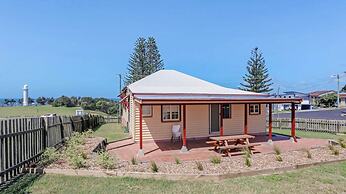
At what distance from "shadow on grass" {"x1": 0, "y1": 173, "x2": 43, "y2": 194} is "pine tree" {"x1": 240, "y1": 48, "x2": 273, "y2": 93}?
46.7m

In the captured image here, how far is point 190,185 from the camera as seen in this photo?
6785mm

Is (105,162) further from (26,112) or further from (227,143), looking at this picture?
(26,112)

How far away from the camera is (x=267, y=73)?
50.4m

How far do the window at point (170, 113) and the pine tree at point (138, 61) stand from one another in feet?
115

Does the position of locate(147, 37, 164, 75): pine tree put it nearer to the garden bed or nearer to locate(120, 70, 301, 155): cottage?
locate(120, 70, 301, 155): cottage

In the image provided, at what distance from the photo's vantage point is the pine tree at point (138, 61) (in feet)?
163

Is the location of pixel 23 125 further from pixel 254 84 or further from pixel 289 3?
pixel 254 84

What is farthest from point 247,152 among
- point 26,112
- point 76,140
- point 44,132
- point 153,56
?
point 153,56

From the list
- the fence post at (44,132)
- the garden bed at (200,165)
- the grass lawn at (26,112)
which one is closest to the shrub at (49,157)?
the garden bed at (200,165)

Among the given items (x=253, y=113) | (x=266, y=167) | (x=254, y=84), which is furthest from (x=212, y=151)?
(x=254, y=84)

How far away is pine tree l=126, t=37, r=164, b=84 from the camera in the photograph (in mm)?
49844

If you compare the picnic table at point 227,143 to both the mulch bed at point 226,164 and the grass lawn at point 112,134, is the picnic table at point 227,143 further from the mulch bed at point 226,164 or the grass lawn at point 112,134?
the grass lawn at point 112,134

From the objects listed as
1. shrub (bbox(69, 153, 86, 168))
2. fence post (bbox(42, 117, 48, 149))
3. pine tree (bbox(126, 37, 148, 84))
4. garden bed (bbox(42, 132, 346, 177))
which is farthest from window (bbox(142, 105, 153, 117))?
pine tree (bbox(126, 37, 148, 84))

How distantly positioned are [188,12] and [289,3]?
8611mm
